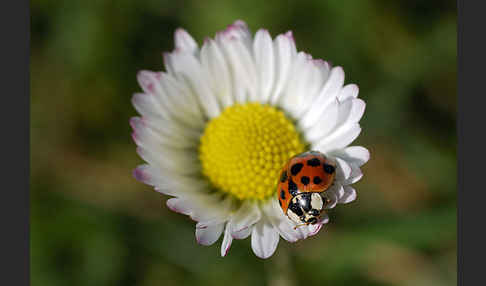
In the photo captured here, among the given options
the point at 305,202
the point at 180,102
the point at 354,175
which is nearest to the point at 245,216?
the point at 305,202

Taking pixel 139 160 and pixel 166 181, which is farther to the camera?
pixel 139 160

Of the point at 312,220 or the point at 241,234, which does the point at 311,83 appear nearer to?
the point at 312,220

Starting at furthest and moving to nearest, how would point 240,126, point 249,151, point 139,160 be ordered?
point 139,160
point 240,126
point 249,151

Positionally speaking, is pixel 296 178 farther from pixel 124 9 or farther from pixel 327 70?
pixel 124 9

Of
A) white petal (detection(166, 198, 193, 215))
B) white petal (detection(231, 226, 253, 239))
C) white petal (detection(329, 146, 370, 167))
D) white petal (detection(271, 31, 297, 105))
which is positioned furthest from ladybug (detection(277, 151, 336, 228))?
white petal (detection(271, 31, 297, 105))

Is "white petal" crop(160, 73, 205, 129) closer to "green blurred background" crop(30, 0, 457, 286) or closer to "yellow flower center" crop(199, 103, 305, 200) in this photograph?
"yellow flower center" crop(199, 103, 305, 200)

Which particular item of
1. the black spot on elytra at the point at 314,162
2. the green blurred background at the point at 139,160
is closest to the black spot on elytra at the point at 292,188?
the black spot on elytra at the point at 314,162

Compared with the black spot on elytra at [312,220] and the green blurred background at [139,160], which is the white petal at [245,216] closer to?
the black spot on elytra at [312,220]
